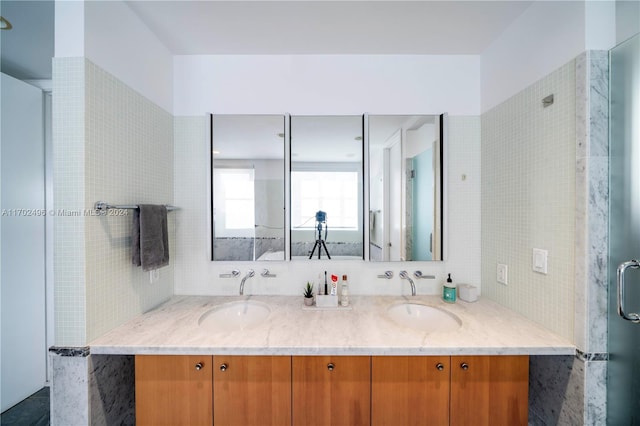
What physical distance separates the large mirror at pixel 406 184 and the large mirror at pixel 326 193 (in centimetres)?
10

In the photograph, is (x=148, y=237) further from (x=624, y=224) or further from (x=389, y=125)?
(x=624, y=224)

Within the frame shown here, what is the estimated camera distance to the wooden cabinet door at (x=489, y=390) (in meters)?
1.12

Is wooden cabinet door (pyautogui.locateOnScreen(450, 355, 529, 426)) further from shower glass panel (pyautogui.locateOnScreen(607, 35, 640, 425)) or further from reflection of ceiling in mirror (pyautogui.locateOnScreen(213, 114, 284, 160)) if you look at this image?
reflection of ceiling in mirror (pyautogui.locateOnScreen(213, 114, 284, 160))

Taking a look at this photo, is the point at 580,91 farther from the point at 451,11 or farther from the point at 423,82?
the point at 423,82

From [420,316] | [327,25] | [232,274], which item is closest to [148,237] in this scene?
[232,274]

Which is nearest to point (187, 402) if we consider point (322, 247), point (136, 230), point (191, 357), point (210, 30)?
point (191, 357)

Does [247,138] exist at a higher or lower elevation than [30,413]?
higher

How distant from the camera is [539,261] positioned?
1.25 m

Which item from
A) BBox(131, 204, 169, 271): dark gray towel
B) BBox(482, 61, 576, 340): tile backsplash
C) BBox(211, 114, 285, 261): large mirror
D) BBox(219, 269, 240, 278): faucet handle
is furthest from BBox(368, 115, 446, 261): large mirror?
BBox(131, 204, 169, 271): dark gray towel

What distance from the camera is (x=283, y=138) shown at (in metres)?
1.74

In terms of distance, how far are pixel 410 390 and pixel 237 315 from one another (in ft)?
3.48

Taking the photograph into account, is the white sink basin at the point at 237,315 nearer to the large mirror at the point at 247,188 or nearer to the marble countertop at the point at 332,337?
the marble countertop at the point at 332,337

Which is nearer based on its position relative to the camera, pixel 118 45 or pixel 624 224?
pixel 624 224

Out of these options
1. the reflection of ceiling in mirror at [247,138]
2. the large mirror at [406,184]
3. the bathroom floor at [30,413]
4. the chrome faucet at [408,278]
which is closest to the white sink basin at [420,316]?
the chrome faucet at [408,278]
